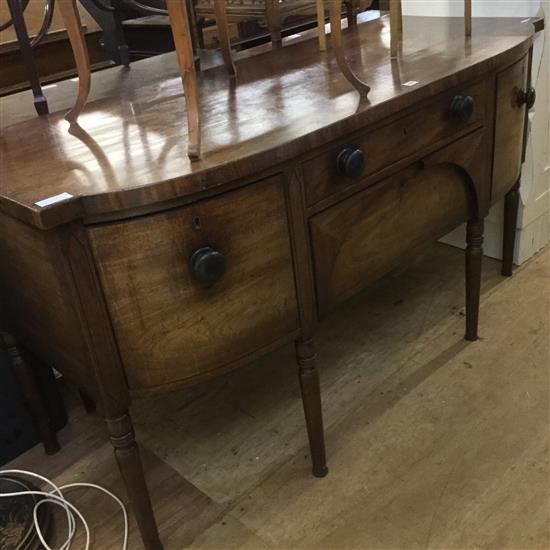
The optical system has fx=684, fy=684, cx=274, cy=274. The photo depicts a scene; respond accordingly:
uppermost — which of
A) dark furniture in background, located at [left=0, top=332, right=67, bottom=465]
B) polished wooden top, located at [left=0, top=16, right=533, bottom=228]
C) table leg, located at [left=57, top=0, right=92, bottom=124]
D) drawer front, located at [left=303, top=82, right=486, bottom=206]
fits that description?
table leg, located at [left=57, top=0, right=92, bottom=124]

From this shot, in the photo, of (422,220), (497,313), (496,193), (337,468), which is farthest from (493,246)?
(337,468)

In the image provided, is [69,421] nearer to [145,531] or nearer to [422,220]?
[145,531]

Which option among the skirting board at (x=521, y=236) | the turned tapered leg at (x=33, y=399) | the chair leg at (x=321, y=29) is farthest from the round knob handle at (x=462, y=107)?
the turned tapered leg at (x=33, y=399)

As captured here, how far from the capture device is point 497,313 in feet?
6.08

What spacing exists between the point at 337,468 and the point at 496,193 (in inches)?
28.6

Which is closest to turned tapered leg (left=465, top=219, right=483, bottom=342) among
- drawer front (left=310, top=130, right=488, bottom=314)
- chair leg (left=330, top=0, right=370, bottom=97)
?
drawer front (left=310, top=130, right=488, bottom=314)

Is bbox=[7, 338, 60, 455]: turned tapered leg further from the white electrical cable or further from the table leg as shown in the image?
the table leg

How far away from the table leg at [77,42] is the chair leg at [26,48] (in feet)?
0.56

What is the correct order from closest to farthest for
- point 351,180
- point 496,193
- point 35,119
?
1. point 351,180
2. point 35,119
3. point 496,193

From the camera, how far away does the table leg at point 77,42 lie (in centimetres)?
103

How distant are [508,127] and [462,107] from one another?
26 centimetres

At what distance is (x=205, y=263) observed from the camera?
38.3 inches

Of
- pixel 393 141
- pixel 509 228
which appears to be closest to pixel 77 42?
pixel 393 141

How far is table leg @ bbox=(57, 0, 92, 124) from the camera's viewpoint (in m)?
1.03
